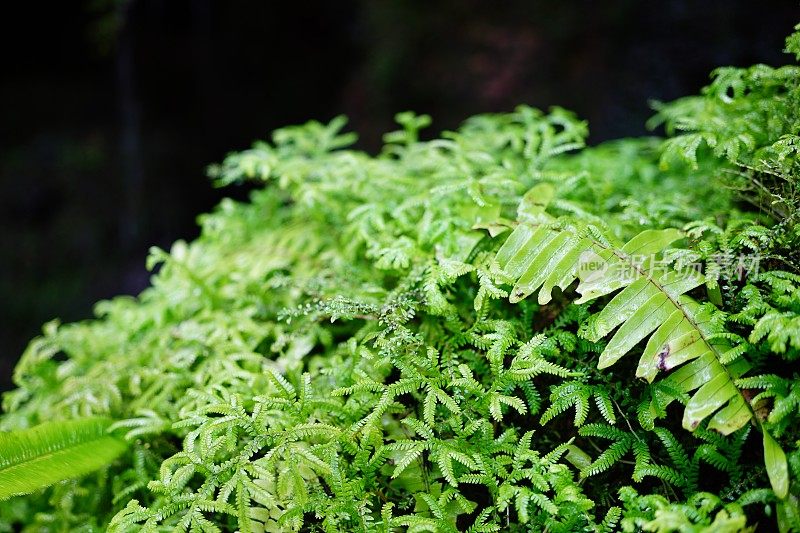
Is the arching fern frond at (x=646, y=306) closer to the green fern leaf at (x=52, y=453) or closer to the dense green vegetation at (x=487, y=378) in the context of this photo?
the dense green vegetation at (x=487, y=378)

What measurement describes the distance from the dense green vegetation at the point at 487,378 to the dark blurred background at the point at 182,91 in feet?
11.2

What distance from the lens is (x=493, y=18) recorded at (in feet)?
20.2

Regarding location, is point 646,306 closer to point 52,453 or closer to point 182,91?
point 52,453

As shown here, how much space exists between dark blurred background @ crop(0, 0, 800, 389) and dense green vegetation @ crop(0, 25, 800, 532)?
11.2 feet

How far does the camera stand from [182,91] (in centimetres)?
848

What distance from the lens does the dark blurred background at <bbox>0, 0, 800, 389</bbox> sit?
19.7ft

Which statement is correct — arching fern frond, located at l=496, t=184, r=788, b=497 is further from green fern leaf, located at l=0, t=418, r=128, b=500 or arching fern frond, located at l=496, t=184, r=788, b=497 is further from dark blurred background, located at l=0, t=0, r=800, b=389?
dark blurred background, located at l=0, t=0, r=800, b=389

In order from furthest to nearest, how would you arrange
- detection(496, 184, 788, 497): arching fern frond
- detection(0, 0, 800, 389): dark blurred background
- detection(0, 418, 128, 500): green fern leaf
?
1. detection(0, 0, 800, 389): dark blurred background
2. detection(0, 418, 128, 500): green fern leaf
3. detection(496, 184, 788, 497): arching fern frond

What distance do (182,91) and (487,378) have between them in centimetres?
821

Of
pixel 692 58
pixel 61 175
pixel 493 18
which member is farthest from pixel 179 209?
pixel 692 58

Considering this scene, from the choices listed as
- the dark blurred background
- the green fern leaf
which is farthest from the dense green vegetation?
the dark blurred background

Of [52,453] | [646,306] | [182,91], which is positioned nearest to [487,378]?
[646,306]

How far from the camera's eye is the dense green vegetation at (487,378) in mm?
1649

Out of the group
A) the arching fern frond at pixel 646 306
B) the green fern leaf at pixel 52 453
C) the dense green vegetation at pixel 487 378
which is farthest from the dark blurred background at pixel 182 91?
the green fern leaf at pixel 52 453
